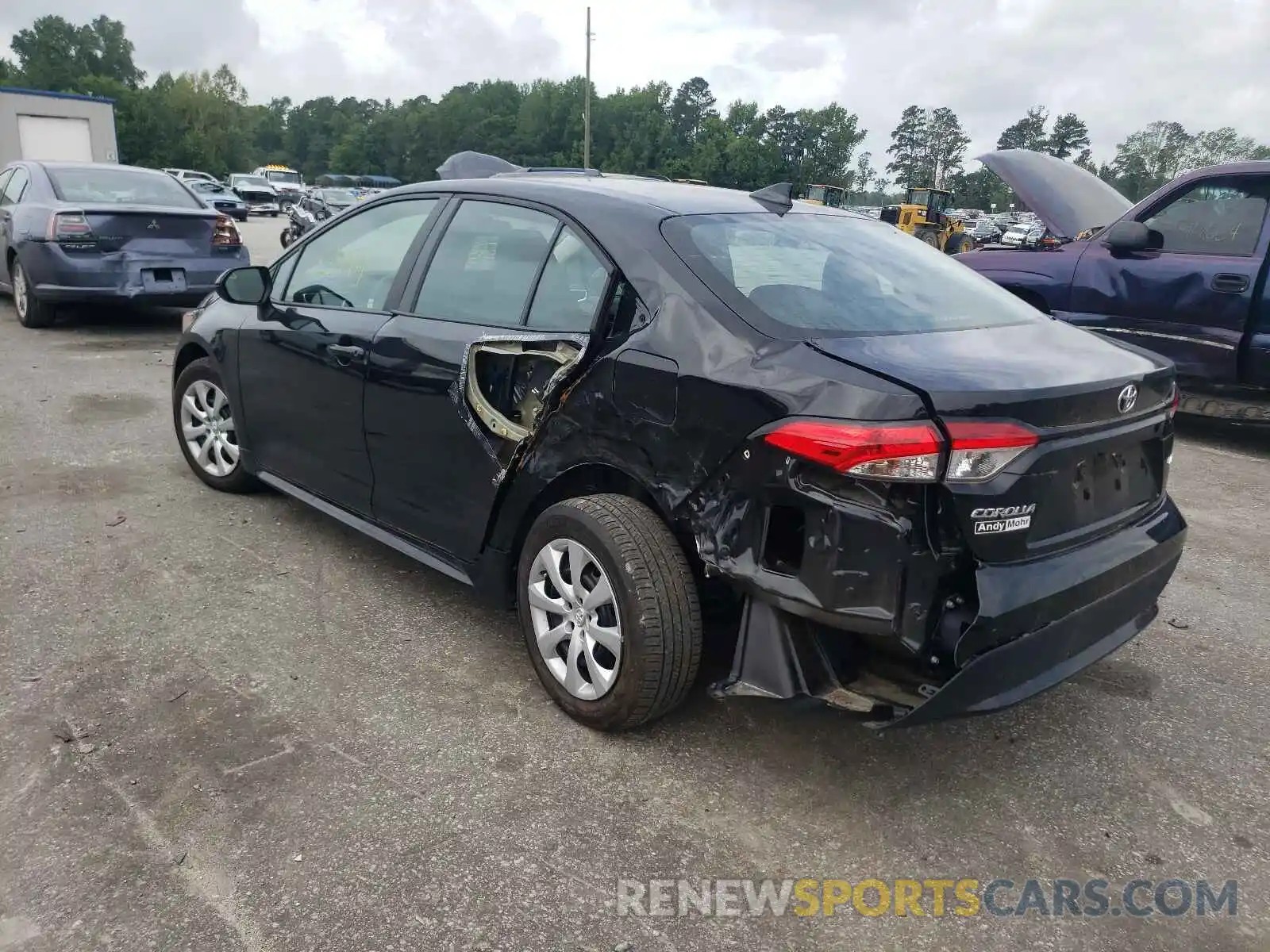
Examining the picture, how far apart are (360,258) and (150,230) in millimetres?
5860

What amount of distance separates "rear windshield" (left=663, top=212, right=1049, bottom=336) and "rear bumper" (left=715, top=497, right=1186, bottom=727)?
76cm

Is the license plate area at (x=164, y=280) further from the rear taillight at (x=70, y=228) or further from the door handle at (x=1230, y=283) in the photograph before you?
the door handle at (x=1230, y=283)

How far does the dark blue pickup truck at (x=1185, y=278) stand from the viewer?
6.10 meters

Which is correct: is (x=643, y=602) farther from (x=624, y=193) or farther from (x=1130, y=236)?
(x=1130, y=236)

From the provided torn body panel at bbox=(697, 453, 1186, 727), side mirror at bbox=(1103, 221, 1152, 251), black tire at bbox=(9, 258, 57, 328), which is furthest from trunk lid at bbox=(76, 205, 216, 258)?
torn body panel at bbox=(697, 453, 1186, 727)

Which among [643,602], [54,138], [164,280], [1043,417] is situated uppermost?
[54,138]

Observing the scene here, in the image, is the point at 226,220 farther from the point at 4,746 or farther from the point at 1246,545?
the point at 1246,545

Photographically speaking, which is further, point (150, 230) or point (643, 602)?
point (150, 230)

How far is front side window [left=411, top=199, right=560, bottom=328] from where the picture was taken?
124 inches

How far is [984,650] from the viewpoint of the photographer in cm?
231

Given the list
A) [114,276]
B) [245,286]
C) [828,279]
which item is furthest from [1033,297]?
[114,276]

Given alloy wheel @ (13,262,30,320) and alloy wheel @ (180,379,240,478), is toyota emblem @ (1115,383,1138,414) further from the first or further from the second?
alloy wheel @ (13,262,30,320)

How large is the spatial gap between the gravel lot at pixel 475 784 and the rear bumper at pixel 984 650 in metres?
0.14

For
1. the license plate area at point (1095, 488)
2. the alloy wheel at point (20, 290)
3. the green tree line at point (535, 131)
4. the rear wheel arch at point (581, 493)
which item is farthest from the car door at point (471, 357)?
the green tree line at point (535, 131)
